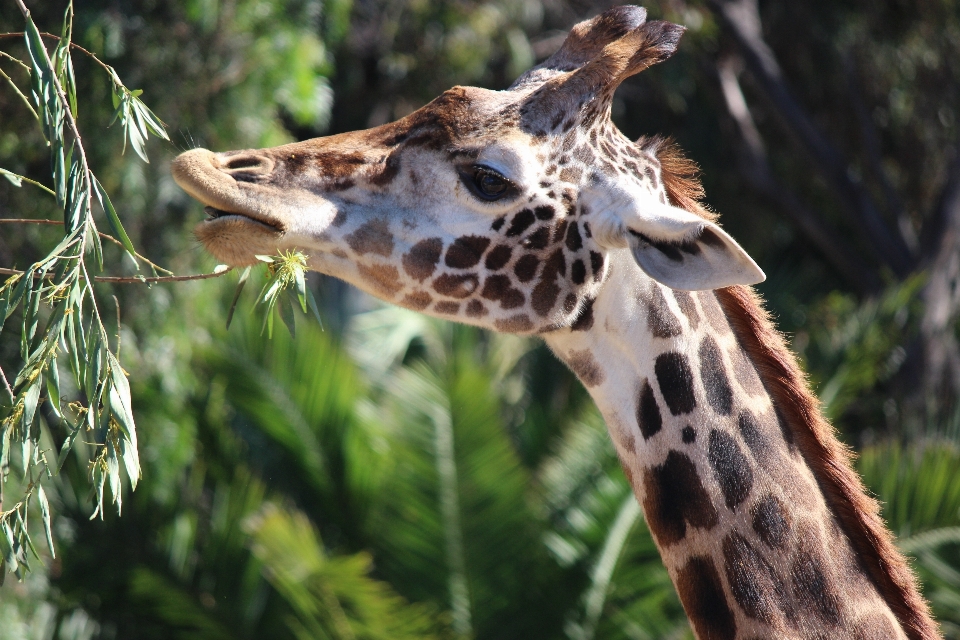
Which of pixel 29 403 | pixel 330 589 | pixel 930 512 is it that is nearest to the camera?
Result: pixel 29 403

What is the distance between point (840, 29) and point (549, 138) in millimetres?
7809

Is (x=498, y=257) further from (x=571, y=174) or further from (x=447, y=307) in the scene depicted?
(x=571, y=174)

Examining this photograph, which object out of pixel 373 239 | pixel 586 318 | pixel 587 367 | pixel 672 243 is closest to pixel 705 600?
pixel 587 367

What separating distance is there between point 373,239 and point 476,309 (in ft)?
1.13

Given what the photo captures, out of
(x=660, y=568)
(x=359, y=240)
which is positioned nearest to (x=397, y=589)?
(x=660, y=568)

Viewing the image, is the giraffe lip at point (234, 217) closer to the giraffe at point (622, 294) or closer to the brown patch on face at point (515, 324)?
the giraffe at point (622, 294)

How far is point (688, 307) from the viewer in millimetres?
2574

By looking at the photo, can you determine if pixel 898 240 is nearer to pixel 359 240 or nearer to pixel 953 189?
pixel 953 189

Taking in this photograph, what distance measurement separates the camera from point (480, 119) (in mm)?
2557

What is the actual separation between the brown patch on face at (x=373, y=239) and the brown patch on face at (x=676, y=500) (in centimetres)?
89

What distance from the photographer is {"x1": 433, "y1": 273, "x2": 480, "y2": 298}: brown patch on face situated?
8.38 ft

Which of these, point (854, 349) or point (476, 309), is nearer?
point (476, 309)

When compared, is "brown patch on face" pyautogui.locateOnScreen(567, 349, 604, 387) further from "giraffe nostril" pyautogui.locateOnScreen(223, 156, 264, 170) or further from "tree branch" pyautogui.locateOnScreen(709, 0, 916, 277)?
"tree branch" pyautogui.locateOnScreen(709, 0, 916, 277)

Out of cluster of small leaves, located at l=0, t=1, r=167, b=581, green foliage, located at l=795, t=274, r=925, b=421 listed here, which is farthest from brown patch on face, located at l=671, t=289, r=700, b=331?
green foliage, located at l=795, t=274, r=925, b=421
